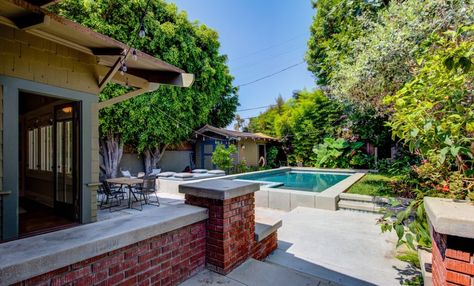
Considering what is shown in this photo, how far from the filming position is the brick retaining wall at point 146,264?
5.39 feet

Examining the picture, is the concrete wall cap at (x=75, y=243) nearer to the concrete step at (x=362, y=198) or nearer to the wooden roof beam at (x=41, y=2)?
the wooden roof beam at (x=41, y=2)

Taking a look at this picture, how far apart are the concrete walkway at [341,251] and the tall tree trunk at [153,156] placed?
9.87 m

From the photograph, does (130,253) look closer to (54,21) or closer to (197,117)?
(54,21)

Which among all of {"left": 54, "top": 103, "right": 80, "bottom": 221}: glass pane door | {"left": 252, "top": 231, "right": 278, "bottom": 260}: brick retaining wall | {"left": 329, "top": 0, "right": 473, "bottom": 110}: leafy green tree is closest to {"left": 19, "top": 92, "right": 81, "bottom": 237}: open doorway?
{"left": 54, "top": 103, "right": 80, "bottom": 221}: glass pane door

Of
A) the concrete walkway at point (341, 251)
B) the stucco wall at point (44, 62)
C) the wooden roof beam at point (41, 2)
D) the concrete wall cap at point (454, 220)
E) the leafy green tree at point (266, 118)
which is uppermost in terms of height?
the leafy green tree at point (266, 118)

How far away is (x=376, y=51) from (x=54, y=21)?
667 centimetres

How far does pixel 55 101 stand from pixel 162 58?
26.3 ft

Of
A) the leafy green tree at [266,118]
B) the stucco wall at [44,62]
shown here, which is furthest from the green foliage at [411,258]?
the leafy green tree at [266,118]

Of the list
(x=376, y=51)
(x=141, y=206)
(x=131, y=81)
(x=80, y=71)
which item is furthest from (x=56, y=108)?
(x=376, y=51)

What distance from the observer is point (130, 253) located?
1.99 meters

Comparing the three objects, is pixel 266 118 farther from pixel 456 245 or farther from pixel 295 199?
pixel 456 245

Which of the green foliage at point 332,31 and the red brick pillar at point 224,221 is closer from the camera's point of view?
the red brick pillar at point 224,221

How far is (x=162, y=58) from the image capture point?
→ 1230 cm

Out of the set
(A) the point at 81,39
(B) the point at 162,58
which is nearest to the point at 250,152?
(B) the point at 162,58
